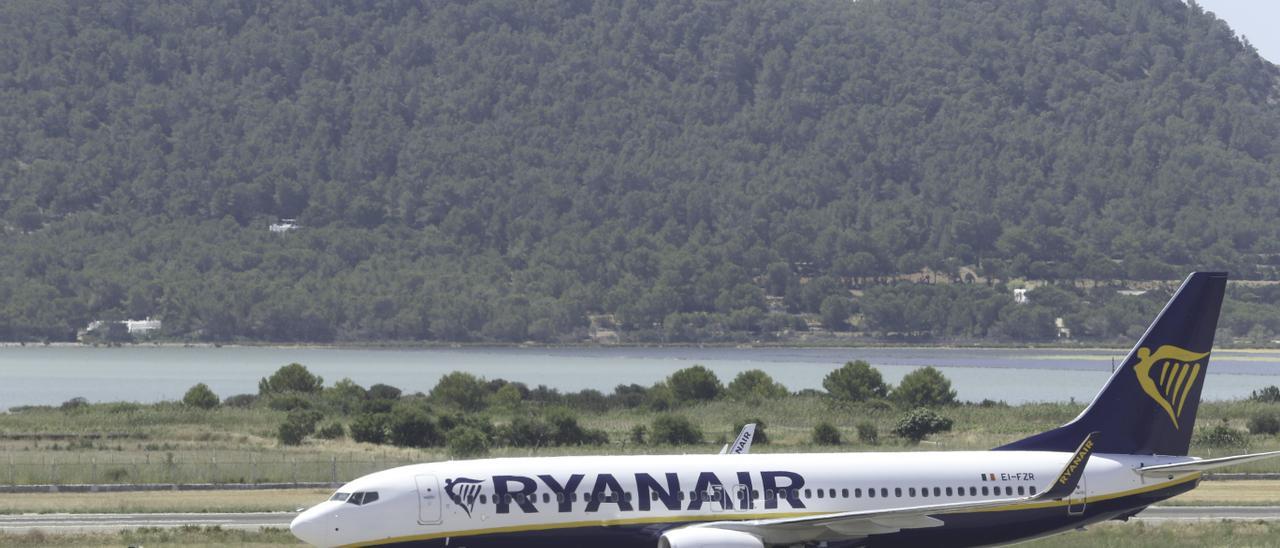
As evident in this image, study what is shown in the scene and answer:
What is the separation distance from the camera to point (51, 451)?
292 ft

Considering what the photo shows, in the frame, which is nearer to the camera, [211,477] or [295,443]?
[211,477]

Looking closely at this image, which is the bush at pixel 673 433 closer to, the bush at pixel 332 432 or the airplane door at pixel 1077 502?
the bush at pixel 332 432

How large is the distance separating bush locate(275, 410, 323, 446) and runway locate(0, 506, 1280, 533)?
29.5 metres

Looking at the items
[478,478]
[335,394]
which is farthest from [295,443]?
[478,478]

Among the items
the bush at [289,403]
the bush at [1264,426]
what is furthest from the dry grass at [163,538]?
the bush at [1264,426]

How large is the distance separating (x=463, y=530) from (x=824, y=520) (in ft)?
26.7

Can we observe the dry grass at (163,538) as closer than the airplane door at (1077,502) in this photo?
No

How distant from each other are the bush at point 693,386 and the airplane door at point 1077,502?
81724 mm

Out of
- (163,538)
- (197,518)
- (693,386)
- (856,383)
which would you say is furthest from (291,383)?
(163,538)

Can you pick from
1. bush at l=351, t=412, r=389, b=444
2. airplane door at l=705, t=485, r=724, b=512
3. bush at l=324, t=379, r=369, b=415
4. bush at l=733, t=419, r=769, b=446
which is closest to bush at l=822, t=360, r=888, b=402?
bush at l=733, t=419, r=769, b=446

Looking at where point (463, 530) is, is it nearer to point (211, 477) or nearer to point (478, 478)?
point (478, 478)

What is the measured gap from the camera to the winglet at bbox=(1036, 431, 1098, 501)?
4166cm

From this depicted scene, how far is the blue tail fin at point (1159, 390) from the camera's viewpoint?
48562 mm

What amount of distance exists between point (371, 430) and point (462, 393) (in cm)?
3365
